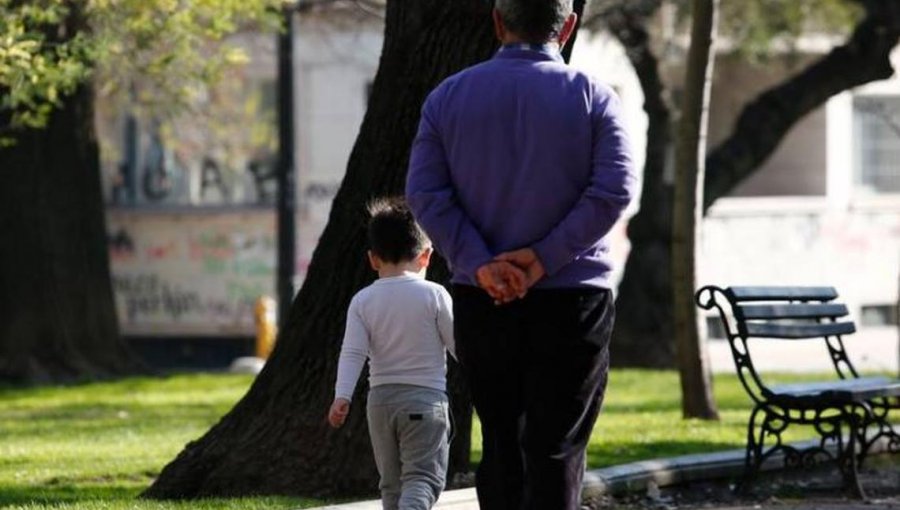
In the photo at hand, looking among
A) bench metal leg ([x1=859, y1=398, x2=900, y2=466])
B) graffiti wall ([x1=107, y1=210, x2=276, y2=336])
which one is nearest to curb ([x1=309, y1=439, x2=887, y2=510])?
bench metal leg ([x1=859, y1=398, x2=900, y2=466])

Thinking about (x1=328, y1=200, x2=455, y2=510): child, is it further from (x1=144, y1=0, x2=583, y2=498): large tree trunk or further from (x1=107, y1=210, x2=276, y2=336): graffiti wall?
(x1=107, y1=210, x2=276, y2=336): graffiti wall

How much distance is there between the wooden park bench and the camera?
33.6 feet

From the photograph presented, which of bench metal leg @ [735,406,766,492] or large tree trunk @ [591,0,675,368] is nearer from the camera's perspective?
bench metal leg @ [735,406,766,492]

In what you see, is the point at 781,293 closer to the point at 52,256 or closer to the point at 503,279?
the point at 503,279

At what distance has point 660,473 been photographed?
10500mm

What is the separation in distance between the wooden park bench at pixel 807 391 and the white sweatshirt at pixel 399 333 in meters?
3.26

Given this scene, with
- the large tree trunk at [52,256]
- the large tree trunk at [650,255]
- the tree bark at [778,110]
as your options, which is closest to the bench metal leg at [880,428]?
the tree bark at [778,110]

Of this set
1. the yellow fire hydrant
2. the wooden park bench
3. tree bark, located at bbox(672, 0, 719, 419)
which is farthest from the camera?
the yellow fire hydrant

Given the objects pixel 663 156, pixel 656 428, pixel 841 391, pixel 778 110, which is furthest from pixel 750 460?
pixel 663 156

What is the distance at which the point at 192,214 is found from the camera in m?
37.1

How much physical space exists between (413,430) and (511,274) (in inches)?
66.4

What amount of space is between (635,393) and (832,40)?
667 inches

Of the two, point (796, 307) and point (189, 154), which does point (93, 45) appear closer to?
point (796, 307)

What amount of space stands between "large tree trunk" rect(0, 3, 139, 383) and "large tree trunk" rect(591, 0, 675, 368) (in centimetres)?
566
